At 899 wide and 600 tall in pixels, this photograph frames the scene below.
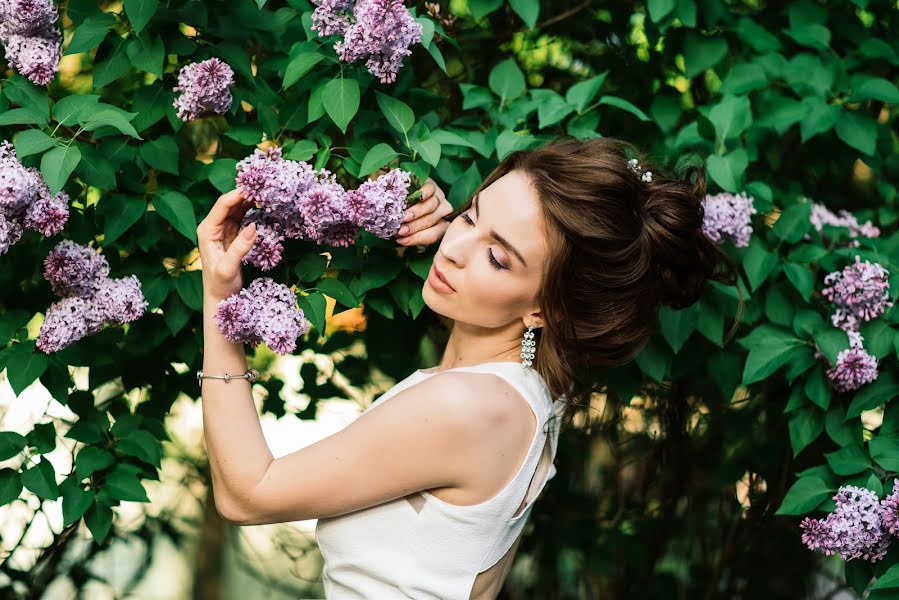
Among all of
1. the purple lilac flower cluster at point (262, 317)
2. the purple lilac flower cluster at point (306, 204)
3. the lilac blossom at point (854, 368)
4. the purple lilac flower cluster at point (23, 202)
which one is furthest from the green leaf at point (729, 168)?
the purple lilac flower cluster at point (23, 202)

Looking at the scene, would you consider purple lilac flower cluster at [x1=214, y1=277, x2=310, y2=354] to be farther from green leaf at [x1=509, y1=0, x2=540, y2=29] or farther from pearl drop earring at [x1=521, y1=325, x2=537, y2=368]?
green leaf at [x1=509, y1=0, x2=540, y2=29]

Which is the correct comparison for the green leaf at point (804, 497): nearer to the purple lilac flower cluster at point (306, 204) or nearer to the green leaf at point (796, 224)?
the green leaf at point (796, 224)

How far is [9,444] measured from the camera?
1818 mm

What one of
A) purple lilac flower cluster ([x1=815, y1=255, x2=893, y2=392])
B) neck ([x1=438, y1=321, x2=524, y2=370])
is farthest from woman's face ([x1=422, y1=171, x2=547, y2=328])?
purple lilac flower cluster ([x1=815, y1=255, x2=893, y2=392])

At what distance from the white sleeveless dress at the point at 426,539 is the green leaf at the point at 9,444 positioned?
0.65 m

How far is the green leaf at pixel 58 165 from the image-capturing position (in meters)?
1.52

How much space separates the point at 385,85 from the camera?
1841 millimetres

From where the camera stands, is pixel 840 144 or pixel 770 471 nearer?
pixel 840 144

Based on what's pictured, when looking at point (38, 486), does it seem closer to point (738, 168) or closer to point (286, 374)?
point (286, 374)

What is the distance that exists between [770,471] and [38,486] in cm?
200

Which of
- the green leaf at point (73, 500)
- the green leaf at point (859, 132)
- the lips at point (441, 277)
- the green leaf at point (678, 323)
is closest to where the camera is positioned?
the lips at point (441, 277)

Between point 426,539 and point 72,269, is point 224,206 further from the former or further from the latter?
point 426,539

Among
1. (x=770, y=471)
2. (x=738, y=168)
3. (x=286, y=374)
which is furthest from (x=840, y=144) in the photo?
(x=286, y=374)

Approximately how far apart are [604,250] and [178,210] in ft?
2.73
